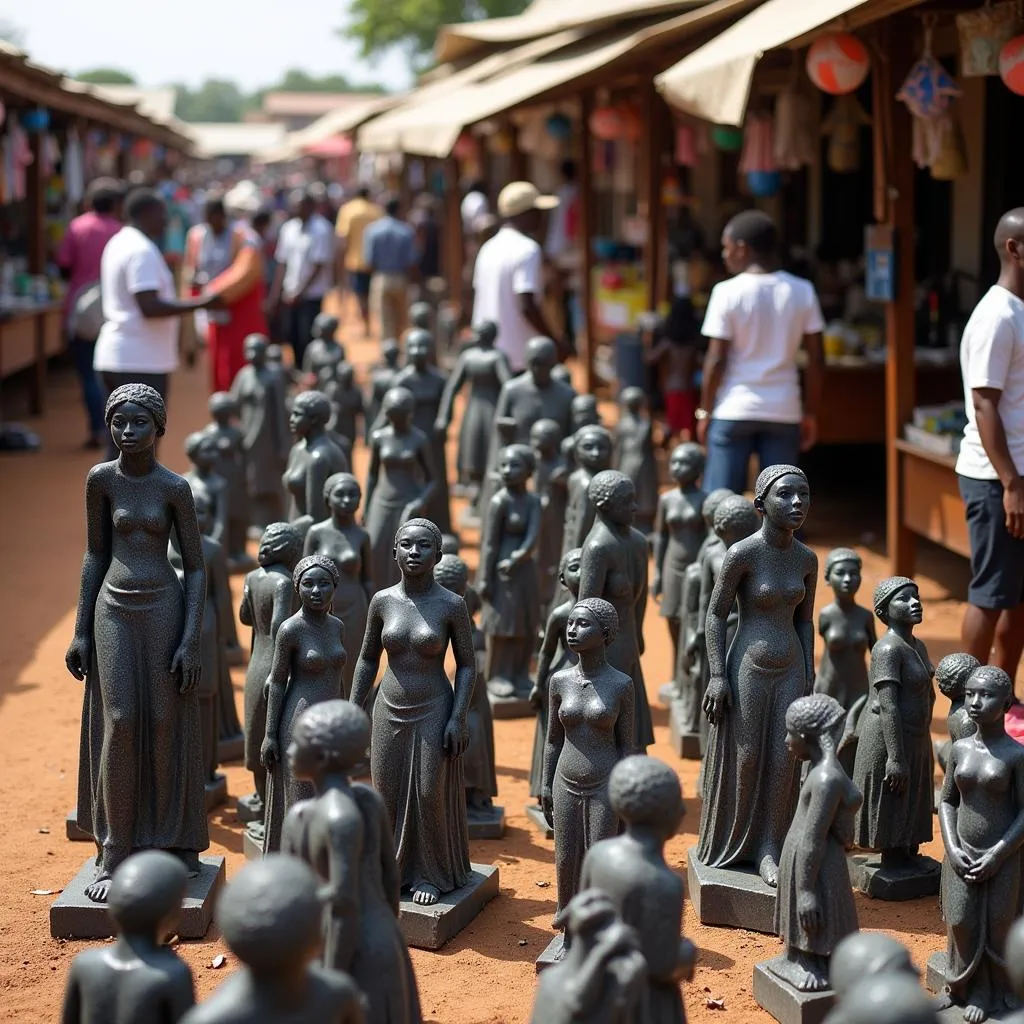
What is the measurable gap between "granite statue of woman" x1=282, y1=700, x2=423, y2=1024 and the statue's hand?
1.56 meters

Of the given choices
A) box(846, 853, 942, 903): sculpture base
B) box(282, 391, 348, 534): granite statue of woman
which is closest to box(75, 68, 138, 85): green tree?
box(282, 391, 348, 534): granite statue of woman

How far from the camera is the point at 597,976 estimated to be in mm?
3404

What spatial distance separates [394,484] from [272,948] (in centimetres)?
556

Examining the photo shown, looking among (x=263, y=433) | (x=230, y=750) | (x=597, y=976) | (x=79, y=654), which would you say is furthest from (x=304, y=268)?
(x=597, y=976)

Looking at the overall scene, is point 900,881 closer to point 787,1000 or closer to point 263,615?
point 787,1000

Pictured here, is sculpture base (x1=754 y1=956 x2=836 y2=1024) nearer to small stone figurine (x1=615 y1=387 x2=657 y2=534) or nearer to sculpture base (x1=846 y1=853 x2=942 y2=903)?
sculpture base (x1=846 y1=853 x2=942 y2=903)

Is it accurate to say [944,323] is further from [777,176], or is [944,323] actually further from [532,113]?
[532,113]

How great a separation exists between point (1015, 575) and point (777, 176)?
6.34 m

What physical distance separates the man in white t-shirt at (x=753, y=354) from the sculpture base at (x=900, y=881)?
8.97 feet

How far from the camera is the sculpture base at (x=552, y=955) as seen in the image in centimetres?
498

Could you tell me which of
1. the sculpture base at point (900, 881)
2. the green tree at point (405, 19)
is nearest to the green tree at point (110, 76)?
the green tree at point (405, 19)

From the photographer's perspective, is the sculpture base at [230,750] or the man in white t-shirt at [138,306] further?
the man in white t-shirt at [138,306]

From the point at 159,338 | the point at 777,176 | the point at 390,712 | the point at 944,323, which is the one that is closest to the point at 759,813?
the point at 390,712

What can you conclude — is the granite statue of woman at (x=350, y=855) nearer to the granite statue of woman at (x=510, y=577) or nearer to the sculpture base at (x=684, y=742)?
the sculpture base at (x=684, y=742)
